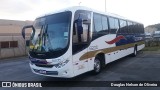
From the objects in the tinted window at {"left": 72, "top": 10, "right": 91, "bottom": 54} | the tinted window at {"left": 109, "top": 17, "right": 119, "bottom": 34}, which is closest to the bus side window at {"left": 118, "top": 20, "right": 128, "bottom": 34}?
the tinted window at {"left": 109, "top": 17, "right": 119, "bottom": 34}

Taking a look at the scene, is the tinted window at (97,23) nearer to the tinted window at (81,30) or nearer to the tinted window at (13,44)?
the tinted window at (81,30)

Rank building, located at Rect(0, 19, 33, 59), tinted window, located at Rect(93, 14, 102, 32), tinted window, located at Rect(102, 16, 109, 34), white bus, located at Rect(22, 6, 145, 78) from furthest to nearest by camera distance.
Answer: building, located at Rect(0, 19, 33, 59)
tinted window, located at Rect(102, 16, 109, 34)
tinted window, located at Rect(93, 14, 102, 32)
white bus, located at Rect(22, 6, 145, 78)

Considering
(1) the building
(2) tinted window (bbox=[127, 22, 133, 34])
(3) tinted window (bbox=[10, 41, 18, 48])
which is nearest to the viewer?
(2) tinted window (bbox=[127, 22, 133, 34])

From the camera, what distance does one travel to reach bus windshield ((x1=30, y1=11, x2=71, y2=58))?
8039 mm

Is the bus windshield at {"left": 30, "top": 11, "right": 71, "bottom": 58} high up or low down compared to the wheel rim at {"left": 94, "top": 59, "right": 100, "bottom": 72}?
up

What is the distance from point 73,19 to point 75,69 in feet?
6.75

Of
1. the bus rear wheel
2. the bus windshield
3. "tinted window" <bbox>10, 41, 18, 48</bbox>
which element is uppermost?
the bus windshield

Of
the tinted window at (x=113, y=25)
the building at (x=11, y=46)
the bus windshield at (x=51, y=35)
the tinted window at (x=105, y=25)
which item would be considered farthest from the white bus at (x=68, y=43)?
the building at (x=11, y=46)

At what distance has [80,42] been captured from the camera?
342 inches

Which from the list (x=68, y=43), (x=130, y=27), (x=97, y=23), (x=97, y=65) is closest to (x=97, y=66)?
(x=97, y=65)

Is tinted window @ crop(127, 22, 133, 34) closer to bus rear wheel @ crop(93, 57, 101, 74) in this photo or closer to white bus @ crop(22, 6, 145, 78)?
white bus @ crop(22, 6, 145, 78)

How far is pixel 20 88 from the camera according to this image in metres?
8.41

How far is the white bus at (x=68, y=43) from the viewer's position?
799 centimetres

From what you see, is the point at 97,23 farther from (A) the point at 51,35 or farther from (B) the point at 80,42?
(A) the point at 51,35
